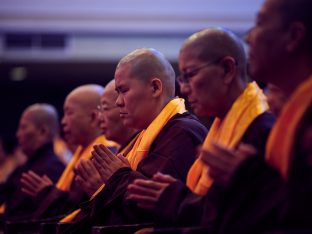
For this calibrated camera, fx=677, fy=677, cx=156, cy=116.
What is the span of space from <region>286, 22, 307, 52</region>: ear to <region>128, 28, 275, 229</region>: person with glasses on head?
393 mm

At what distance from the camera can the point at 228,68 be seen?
285cm

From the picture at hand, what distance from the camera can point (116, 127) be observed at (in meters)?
4.29

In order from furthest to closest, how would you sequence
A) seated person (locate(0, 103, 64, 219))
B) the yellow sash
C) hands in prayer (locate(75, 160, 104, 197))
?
seated person (locate(0, 103, 64, 219)), the yellow sash, hands in prayer (locate(75, 160, 104, 197))

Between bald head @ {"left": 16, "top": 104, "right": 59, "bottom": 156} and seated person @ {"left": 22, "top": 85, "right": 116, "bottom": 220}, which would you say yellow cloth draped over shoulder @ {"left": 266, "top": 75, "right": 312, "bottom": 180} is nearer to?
seated person @ {"left": 22, "top": 85, "right": 116, "bottom": 220}

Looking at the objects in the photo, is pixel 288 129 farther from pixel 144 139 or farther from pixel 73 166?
pixel 73 166

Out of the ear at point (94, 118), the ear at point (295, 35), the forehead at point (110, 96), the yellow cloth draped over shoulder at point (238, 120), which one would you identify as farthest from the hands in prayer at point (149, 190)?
the ear at point (94, 118)

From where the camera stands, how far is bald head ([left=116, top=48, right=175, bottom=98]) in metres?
3.54

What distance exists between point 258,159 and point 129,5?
7.62m

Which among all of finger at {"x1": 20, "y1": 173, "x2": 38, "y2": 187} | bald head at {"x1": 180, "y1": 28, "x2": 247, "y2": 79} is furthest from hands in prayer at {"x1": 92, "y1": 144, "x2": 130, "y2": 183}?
finger at {"x1": 20, "y1": 173, "x2": 38, "y2": 187}

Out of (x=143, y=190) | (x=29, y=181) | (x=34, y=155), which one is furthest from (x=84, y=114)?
(x=143, y=190)

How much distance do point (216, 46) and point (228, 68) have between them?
4.2 inches

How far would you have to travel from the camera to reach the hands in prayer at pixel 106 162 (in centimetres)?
326

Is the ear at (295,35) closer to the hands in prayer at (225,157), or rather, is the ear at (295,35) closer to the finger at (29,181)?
the hands in prayer at (225,157)

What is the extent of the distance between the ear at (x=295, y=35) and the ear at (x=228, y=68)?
0.47 m
